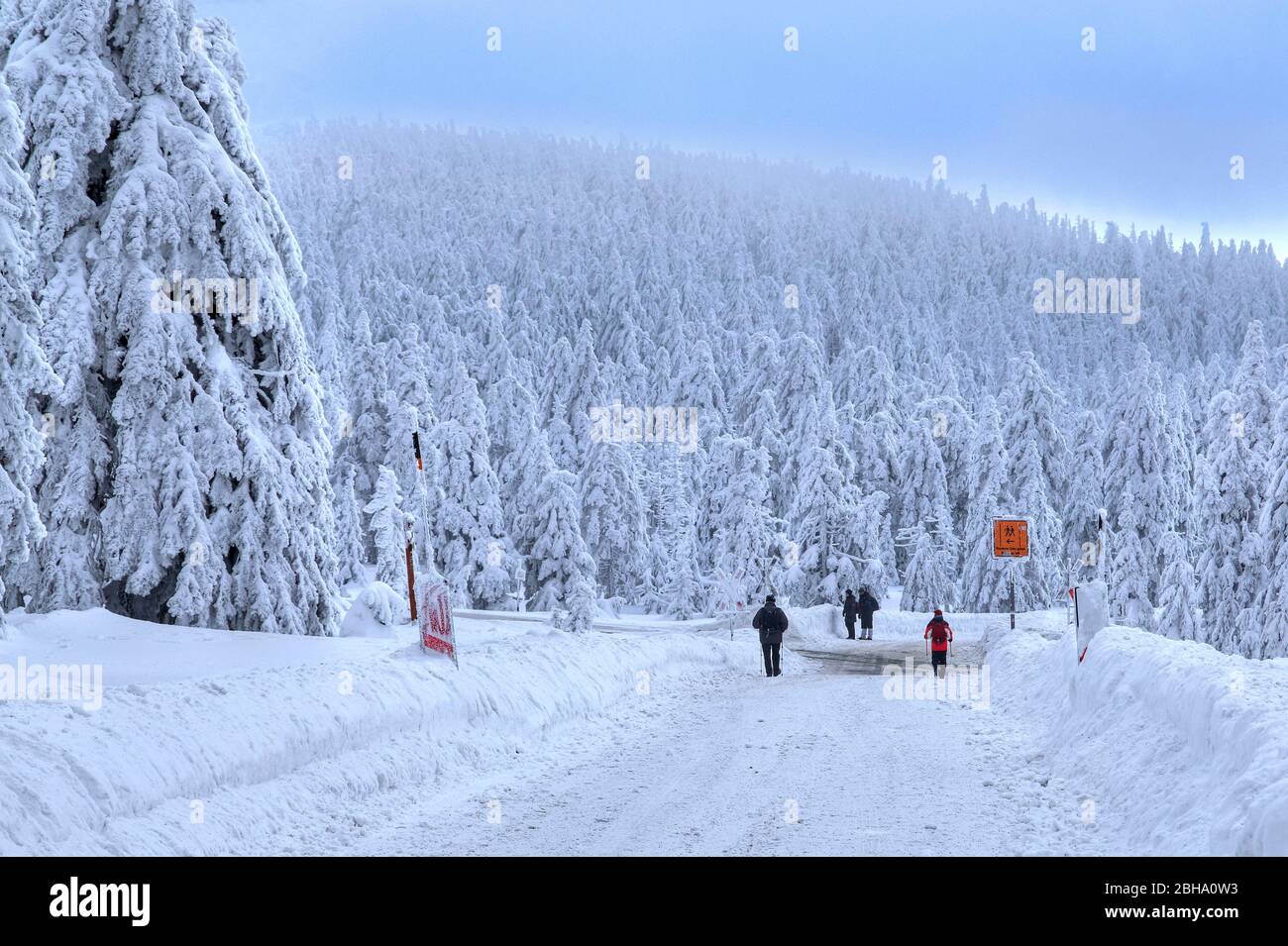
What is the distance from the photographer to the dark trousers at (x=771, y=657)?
78.3 ft

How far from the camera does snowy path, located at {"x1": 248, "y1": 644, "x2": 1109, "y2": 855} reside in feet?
27.1

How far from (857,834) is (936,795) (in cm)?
203

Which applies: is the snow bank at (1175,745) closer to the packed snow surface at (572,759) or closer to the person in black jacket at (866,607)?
the packed snow surface at (572,759)

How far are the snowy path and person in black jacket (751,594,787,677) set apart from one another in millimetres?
7987

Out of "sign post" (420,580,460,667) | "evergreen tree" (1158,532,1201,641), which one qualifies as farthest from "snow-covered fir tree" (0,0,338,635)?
"evergreen tree" (1158,532,1201,641)

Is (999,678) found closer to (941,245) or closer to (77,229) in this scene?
(77,229)

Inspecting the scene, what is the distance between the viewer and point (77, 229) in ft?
52.7
